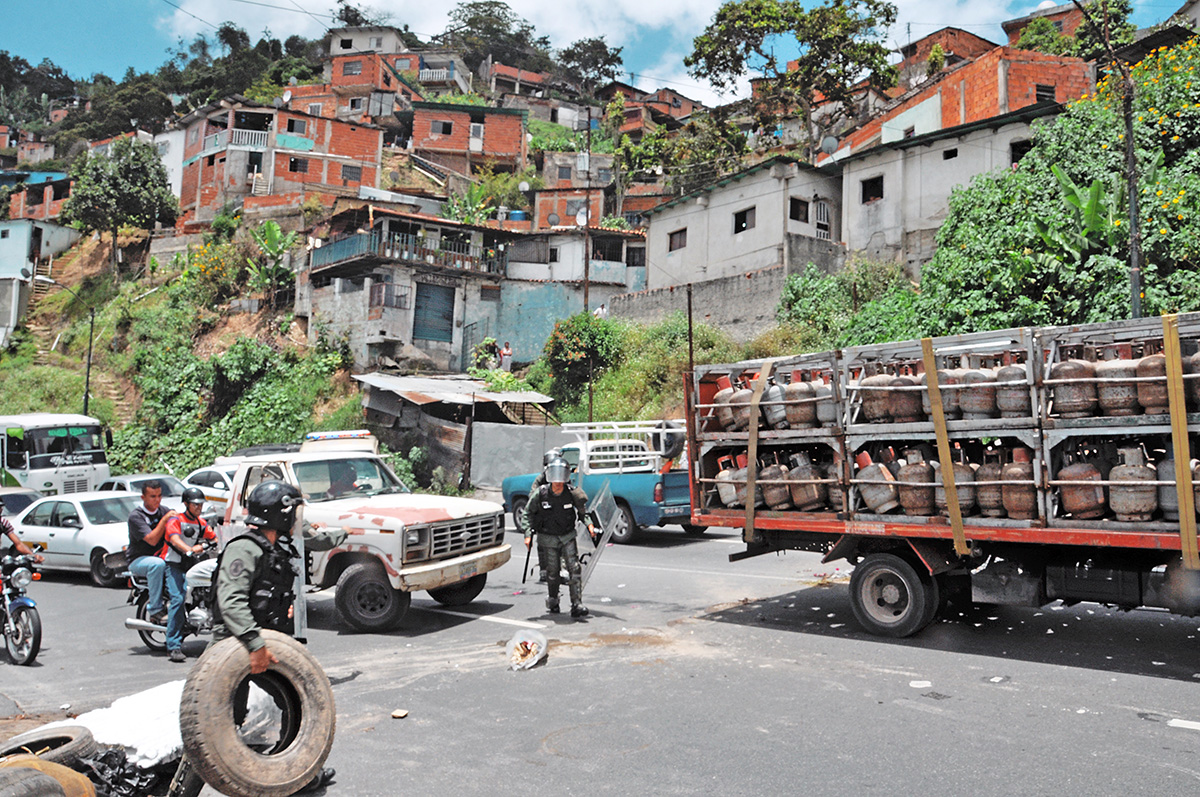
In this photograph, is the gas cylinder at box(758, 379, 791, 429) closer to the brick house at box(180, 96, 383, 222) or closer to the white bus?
the white bus

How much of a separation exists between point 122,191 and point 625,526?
152ft

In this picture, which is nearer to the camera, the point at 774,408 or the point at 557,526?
the point at 774,408

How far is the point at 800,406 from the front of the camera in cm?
851

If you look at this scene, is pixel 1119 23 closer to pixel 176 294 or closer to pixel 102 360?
pixel 176 294

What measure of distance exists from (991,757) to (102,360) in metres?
45.3

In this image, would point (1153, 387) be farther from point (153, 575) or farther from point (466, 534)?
point (153, 575)

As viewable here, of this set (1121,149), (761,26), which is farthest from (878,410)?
(761,26)

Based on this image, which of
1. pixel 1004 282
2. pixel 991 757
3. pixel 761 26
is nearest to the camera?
pixel 991 757

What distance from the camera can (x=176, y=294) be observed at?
137 feet

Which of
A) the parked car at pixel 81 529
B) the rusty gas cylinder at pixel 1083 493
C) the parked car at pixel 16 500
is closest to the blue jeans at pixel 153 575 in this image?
the parked car at pixel 81 529

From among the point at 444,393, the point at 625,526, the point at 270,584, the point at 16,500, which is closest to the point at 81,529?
the point at 16,500

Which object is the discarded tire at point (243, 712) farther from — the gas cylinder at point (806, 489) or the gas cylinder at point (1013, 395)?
the gas cylinder at point (1013, 395)

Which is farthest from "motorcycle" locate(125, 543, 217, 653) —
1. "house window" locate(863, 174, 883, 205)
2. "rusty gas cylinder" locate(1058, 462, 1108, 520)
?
"house window" locate(863, 174, 883, 205)

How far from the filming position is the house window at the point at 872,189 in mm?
29141
